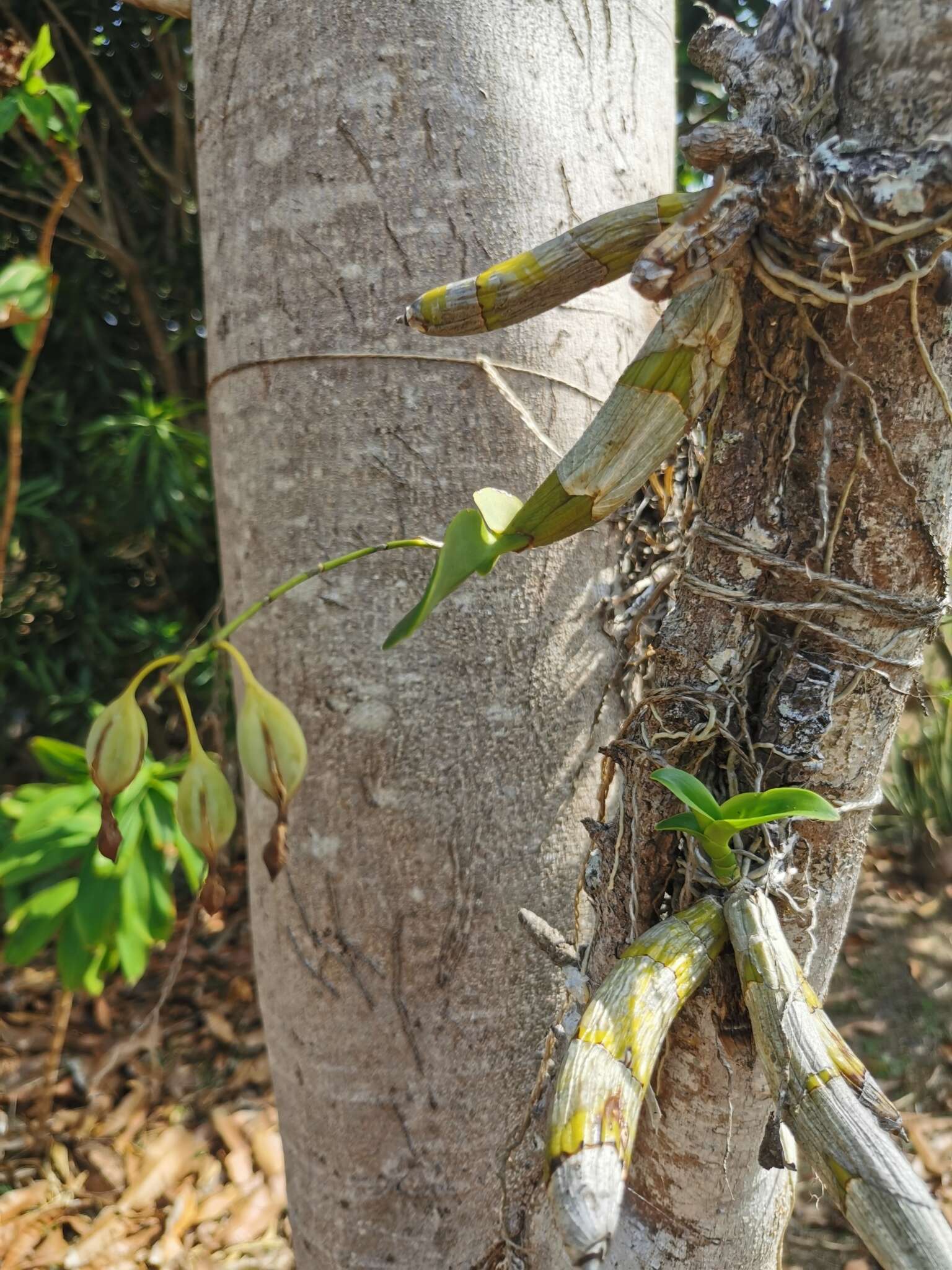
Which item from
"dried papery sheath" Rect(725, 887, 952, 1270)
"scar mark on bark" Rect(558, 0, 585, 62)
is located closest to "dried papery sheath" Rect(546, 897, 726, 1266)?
"dried papery sheath" Rect(725, 887, 952, 1270)

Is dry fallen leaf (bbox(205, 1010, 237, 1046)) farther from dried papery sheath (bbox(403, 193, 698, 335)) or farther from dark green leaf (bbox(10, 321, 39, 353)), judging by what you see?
dried papery sheath (bbox(403, 193, 698, 335))

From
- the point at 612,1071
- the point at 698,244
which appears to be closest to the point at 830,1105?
the point at 612,1071

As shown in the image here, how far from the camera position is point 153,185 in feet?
6.68

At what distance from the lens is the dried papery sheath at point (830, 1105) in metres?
0.31

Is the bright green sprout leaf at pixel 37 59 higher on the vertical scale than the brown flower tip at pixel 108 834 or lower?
higher

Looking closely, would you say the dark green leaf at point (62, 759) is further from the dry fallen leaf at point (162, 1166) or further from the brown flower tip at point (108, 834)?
the brown flower tip at point (108, 834)

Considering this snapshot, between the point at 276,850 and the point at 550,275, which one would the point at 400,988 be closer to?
the point at 276,850

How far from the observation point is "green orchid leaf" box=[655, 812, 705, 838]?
0.43m

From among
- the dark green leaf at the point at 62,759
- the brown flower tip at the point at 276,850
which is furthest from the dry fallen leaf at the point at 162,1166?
the brown flower tip at the point at 276,850

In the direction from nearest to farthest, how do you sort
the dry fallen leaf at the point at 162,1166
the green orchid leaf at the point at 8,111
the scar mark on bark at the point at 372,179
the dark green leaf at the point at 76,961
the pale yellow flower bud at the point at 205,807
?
the pale yellow flower bud at the point at 205,807 < the scar mark on bark at the point at 372,179 < the green orchid leaf at the point at 8,111 < the dark green leaf at the point at 76,961 < the dry fallen leaf at the point at 162,1166

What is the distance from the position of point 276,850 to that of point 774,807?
0.23m

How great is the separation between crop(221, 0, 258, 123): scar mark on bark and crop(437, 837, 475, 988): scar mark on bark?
0.57 metres

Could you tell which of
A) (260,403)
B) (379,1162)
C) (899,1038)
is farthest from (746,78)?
(899,1038)

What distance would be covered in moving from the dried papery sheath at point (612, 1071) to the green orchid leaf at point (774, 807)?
0.05 meters
